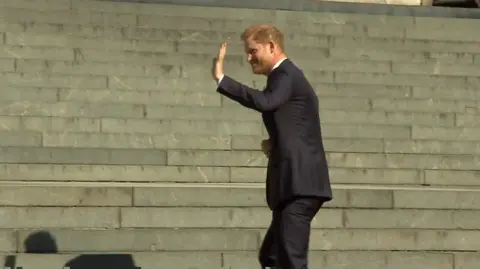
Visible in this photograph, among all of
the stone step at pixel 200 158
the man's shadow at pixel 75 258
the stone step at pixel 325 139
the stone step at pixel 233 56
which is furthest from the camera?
the stone step at pixel 233 56

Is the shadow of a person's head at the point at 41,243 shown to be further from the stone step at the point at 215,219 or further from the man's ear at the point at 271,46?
Answer: the man's ear at the point at 271,46

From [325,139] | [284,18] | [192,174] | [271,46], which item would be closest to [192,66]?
[325,139]

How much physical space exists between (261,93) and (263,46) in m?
0.24

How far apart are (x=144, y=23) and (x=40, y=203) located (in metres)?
5.69

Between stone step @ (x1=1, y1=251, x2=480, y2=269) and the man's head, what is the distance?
7.42 feet

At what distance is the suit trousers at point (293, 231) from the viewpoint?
443cm

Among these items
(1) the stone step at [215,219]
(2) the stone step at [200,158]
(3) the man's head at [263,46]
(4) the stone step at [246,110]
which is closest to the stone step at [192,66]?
(4) the stone step at [246,110]

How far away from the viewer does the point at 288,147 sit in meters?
4.46

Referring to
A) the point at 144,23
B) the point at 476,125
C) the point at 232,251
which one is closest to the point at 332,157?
the point at 476,125

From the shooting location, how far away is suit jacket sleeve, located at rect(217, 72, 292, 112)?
4324mm

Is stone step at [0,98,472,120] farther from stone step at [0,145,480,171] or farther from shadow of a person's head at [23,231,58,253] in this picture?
→ shadow of a person's head at [23,231,58,253]

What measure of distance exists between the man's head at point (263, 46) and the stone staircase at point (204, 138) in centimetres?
229

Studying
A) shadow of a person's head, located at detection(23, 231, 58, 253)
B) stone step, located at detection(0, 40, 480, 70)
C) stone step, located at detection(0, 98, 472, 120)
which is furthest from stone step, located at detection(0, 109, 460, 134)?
shadow of a person's head, located at detection(23, 231, 58, 253)

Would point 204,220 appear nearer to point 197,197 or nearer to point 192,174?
point 197,197
